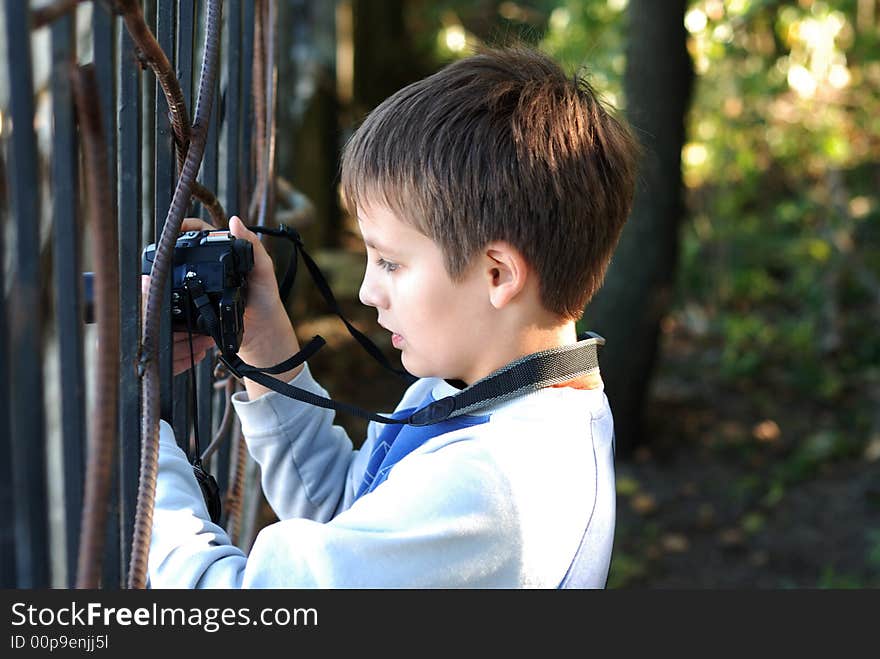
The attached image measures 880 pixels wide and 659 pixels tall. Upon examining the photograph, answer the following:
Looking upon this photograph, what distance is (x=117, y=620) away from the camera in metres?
0.98

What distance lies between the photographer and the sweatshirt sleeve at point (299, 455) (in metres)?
1.52

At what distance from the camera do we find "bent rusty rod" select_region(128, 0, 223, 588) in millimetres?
972

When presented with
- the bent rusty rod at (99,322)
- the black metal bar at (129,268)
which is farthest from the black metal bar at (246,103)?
the bent rusty rod at (99,322)

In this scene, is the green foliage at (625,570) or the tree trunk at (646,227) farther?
the tree trunk at (646,227)

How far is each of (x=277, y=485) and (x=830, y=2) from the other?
466cm

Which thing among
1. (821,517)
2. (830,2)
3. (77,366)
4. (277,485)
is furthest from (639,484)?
(77,366)

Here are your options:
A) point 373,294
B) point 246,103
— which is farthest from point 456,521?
point 246,103

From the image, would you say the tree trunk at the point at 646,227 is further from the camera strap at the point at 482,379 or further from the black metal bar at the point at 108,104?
the black metal bar at the point at 108,104

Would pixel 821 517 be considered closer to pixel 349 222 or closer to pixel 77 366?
pixel 77 366

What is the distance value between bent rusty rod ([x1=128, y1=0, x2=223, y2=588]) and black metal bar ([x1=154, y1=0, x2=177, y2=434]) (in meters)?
0.03

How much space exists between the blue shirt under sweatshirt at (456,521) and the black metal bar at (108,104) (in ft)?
0.63

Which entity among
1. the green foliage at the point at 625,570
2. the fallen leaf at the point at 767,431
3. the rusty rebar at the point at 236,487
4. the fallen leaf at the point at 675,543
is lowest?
the green foliage at the point at 625,570

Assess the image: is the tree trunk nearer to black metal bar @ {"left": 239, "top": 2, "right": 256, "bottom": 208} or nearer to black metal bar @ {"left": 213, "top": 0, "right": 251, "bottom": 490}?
black metal bar @ {"left": 239, "top": 2, "right": 256, "bottom": 208}

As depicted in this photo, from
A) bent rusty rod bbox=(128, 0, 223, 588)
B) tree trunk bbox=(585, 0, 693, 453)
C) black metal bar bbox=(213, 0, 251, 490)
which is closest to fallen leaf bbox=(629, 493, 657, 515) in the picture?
tree trunk bbox=(585, 0, 693, 453)
